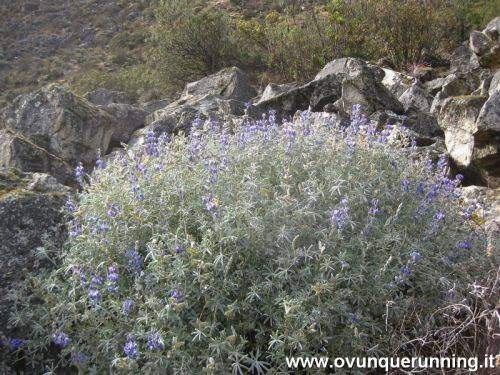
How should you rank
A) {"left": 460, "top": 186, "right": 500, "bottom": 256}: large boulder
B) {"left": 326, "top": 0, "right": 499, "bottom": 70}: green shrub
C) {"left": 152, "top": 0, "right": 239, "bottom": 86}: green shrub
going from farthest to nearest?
{"left": 152, "top": 0, "right": 239, "bottom": 86}: green shrub < {"left": 326, "top": 0, "right": 499, "bottom": 70}: green shrub < {"left": 460, "top": 186, "right": 500, "bottom": 256}: large boulder

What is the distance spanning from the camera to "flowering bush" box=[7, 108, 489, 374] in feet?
8.89

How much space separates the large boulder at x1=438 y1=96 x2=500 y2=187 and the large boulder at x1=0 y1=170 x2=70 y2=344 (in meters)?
3.62

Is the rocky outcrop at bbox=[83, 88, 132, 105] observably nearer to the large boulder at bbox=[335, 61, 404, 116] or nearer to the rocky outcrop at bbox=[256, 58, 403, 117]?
the rocky outcrop at bbox=[256, 58, 403, 117]

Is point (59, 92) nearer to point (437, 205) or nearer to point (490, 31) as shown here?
point (437, 205)

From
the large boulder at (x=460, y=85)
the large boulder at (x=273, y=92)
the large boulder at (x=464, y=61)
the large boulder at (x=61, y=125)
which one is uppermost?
the large boulder at (x=61, y=125)

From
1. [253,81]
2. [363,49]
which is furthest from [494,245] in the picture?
[253,81]

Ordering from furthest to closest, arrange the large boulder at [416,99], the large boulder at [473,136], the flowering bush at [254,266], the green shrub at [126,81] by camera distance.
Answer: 1. the green shrub at [126,81]
2. the large boulder at [416,99]
3. the large boulder at [473,136]
4. the flowering bush at [254,266]

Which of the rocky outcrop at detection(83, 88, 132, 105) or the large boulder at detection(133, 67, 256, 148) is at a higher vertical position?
the large boulder at detection(133, 67, 256, 148)

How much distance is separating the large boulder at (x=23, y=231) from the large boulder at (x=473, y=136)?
142 inches

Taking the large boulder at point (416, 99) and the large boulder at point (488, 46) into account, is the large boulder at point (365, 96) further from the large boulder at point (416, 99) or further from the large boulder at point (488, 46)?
the large boulder at point (488, 46)

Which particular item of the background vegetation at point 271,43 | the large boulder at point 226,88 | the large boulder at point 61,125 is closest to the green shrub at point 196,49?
the background vegetation at point 271,43

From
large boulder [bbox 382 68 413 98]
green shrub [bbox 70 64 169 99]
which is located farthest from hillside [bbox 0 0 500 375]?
green shrub [bbox 70 64 169 99]

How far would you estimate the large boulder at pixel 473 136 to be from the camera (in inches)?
200

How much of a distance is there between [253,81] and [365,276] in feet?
29.0
